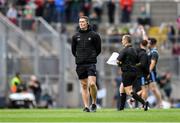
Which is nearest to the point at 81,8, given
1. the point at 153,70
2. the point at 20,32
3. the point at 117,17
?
the point at 117,17

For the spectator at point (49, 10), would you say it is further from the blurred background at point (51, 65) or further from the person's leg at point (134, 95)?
the person's leg at point (134, 95)

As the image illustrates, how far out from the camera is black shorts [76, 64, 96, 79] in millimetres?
25641

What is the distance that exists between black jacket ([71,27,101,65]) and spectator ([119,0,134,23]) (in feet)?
72.8

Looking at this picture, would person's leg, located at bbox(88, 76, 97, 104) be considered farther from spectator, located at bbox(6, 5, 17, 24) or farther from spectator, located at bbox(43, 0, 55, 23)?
spectator, located at bbox(43, 0, 55, 23)

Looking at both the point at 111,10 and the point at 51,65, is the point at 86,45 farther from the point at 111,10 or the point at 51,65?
the point at 111,10

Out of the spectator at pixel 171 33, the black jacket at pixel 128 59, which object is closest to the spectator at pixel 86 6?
the spectator at pixel 171 33

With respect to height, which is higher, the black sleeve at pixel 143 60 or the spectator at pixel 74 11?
the spectator at pixel 74 11

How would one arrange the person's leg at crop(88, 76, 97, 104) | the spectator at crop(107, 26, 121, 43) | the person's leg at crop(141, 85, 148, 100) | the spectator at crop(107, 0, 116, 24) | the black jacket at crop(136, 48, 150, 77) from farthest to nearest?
the spectator at crop(107, 0, 116, 24), the spectator at crop(107, 26, 121, 43), the person's leg at crop(141, 85, 148, 100), the black jacket at crop(136, 48, 150, 77), the person's leg at crop(88, 76, 97, 104)

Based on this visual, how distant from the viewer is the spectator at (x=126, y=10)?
157 feet

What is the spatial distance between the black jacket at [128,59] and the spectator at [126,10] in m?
21.9

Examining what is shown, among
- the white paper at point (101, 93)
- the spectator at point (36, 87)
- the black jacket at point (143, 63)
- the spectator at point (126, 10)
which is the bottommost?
the white paper at point (101, 93)

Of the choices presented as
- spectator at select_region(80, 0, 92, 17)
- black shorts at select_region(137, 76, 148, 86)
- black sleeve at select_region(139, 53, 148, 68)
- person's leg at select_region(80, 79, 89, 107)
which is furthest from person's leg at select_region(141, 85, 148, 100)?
spectator at select_region(80, 0, 92, 17)

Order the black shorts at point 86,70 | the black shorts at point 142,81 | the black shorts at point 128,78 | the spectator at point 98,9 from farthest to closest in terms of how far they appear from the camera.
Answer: the spectator at point 98,9 < the black shorts at point 142,81 < the black shorts at point 128,78 < the black shorts at point 86,70

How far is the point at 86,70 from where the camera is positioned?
25.7 metres
